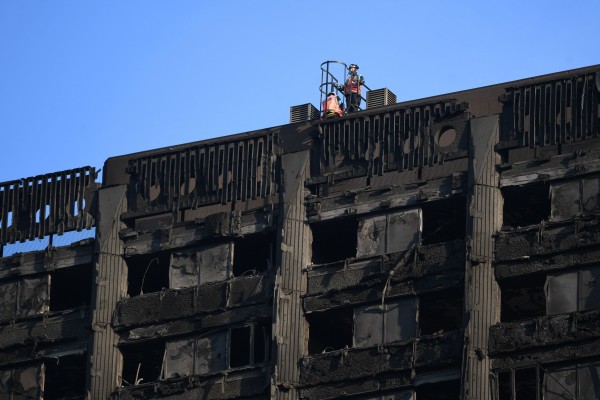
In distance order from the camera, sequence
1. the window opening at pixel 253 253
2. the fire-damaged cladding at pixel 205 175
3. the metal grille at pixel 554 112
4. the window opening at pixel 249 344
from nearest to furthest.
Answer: the metal grille at pixel 554 112
the window opening at pixel 249 344
the window opening at pixel 253 253
the fire-damaged cladding at pixel 205 175

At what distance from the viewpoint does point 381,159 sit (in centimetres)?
6819

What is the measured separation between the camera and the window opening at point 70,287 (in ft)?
240

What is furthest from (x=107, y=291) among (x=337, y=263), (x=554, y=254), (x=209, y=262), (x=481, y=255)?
(x=554, y=254)

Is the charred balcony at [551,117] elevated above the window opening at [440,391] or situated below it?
above

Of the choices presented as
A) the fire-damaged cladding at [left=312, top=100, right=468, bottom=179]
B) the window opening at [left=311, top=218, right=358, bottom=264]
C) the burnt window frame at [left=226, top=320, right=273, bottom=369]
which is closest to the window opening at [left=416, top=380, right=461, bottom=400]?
the burnt window frame at [left=226, top=320, right=273, bottom=369]

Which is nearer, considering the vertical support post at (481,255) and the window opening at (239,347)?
the vertical support post at (481,255)

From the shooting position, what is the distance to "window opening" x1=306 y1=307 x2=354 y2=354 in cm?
6700

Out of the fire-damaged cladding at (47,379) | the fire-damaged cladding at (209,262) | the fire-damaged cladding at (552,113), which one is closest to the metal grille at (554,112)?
the fire-damaged cladding at (552,113)

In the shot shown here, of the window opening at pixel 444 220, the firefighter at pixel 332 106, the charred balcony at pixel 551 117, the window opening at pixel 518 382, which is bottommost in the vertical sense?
the window opening at pixel 518 382

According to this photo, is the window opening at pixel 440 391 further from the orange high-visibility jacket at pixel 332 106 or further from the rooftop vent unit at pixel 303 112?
the rooftop vent unit at pixel 303 112

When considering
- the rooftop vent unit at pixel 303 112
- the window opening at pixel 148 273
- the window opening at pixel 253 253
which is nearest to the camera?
the window opening at pixel 253 253

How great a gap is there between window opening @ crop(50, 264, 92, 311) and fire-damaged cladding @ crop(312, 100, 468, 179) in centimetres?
1031

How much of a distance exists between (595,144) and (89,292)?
20.8m

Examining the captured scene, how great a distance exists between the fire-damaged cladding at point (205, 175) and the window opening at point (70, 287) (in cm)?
321
